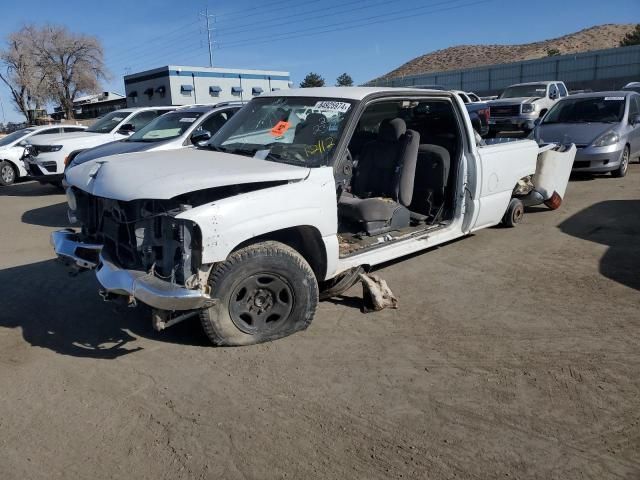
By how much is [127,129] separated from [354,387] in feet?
34.7

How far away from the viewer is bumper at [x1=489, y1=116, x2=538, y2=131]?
17.4 metres

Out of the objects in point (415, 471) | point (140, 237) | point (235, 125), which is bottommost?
point (415, 471)

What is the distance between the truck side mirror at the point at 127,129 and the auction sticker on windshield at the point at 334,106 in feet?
27.9

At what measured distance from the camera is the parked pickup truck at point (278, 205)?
3.61 meters

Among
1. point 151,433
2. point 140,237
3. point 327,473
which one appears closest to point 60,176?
point 140,237

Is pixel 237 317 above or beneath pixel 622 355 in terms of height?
above

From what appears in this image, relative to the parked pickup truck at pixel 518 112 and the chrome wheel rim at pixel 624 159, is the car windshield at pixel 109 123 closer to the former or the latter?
the chrome wheel rim at pixel 624 159

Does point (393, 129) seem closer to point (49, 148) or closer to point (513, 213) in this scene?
point (513, 213)

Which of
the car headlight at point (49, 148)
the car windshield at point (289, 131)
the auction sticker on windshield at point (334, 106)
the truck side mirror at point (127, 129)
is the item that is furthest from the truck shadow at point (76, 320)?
the truck side mirror at point (127, 129)

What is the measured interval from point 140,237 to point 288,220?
3.43 ft

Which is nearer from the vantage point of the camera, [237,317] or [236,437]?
[236,437]

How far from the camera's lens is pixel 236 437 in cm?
301

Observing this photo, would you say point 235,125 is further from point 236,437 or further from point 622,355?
point 622,355

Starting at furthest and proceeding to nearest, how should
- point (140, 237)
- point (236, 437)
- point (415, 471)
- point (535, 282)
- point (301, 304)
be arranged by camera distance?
point (535, 282), point (301, 304), point (140, 237), point (236, 437), point (415, 471)
